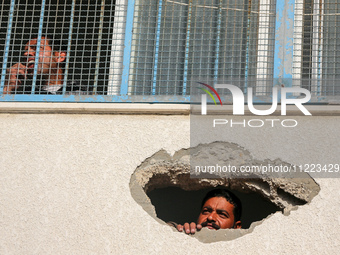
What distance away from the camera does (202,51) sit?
5562 millimetres

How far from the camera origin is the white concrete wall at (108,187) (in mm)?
4941

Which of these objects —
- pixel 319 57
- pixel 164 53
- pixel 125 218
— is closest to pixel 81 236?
pixel 125 218

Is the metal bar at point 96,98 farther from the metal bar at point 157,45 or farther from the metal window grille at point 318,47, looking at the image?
the metal window grille at point 318,47

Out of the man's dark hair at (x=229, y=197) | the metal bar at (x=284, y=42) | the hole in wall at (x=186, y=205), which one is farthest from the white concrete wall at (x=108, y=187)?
the hole in wall at (x=186, y=205)

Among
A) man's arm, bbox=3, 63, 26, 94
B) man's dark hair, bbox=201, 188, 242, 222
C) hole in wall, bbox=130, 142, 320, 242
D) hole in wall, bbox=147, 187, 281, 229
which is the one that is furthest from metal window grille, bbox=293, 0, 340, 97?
man's arm, bbox=3, 63, 26, 94

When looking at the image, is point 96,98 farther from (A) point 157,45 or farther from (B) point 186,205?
(B) point 186,205

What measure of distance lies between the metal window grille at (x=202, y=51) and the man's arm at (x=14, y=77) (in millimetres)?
51

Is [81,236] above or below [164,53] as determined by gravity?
below

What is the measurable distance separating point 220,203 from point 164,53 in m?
1.30

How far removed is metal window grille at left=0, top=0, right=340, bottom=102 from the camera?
5.46 metres

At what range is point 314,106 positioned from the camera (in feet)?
17.3

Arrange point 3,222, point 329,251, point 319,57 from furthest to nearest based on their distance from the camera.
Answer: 1. point 319,57
2. point 3,222
3. point 329,251

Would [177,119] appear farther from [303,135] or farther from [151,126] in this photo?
[303,135]

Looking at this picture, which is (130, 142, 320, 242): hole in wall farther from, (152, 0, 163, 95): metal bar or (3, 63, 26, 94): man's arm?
(3, 63, 26, 94): man's arm
